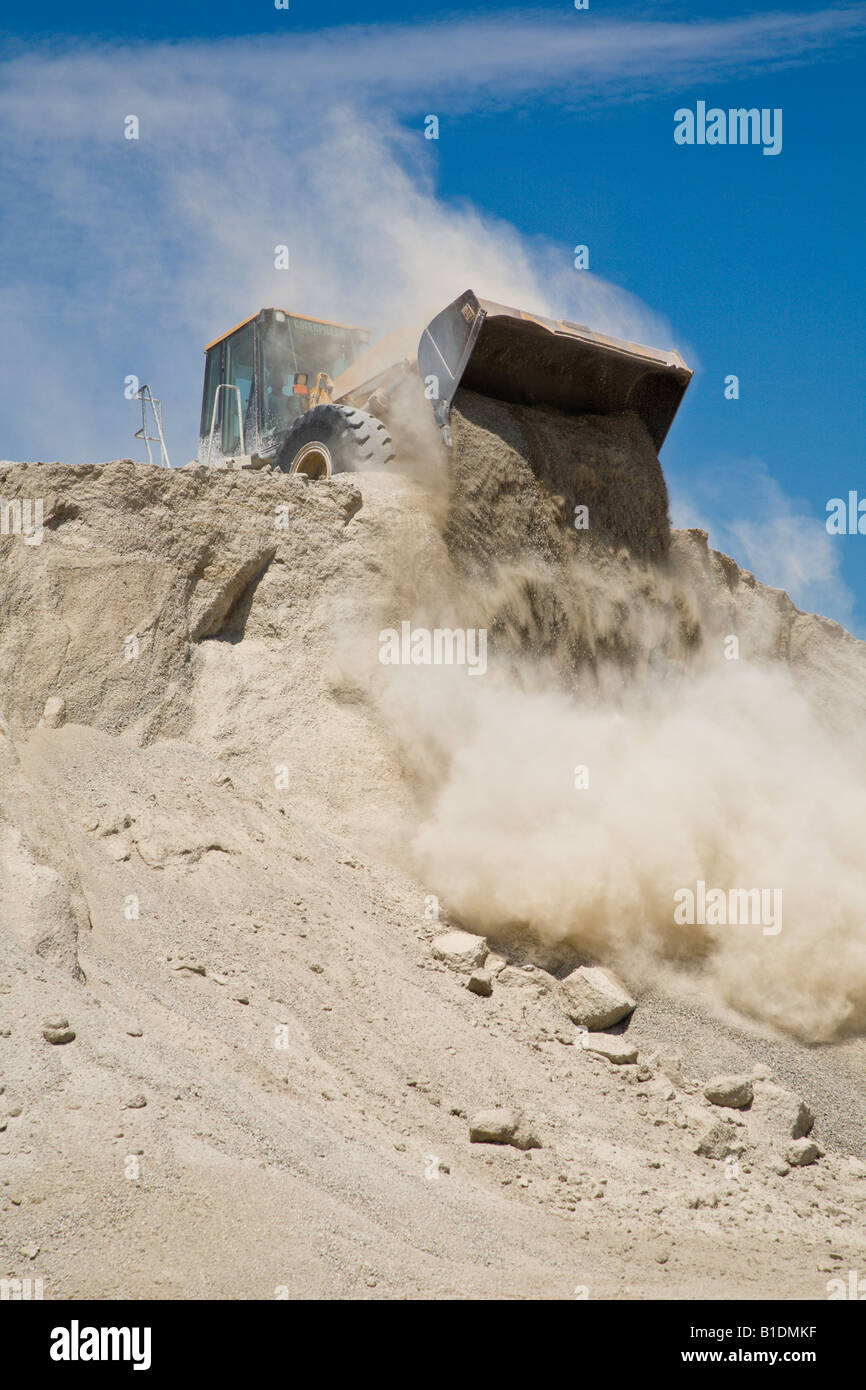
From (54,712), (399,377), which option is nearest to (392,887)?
(54,712)

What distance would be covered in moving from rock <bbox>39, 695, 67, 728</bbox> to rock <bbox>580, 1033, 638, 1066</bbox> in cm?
402

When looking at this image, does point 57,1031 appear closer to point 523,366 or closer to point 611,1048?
point 611,1048

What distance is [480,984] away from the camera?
629 cm

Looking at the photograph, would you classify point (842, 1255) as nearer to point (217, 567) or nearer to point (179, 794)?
point (179, 794)

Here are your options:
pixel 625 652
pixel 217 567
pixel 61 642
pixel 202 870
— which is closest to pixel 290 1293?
pixel 202 870

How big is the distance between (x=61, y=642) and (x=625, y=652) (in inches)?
188

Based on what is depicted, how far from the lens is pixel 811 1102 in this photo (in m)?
6.24

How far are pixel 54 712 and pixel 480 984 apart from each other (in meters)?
3.42

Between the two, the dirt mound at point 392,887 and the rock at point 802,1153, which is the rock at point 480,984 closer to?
the dirt mound at point 392,887

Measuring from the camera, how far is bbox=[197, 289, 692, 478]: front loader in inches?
340

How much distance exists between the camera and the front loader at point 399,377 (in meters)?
8.64

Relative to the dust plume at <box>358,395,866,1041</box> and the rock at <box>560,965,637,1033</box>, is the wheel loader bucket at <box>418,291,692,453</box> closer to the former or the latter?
the dust plume at <box>358,395,866,1041</box>

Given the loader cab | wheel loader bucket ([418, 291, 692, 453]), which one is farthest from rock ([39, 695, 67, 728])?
the loader cab

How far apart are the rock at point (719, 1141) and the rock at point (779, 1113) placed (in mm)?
270
